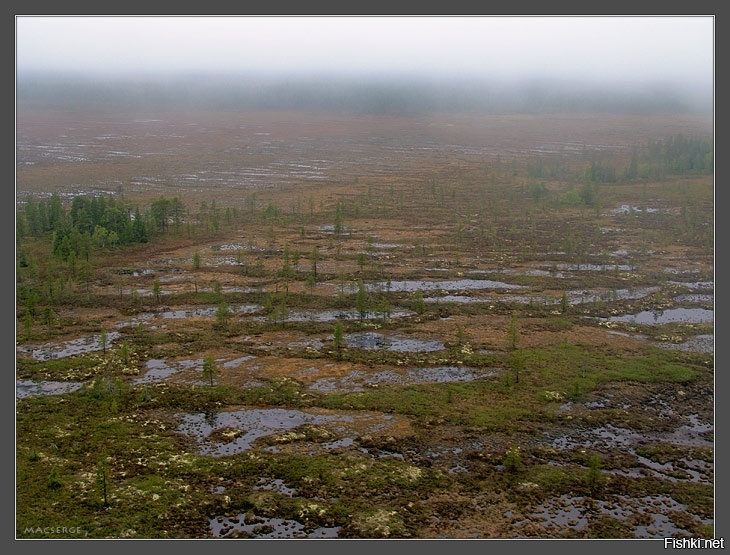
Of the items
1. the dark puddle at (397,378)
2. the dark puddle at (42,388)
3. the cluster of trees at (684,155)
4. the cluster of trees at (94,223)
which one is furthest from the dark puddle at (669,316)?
the cluster of trees at (684,155)

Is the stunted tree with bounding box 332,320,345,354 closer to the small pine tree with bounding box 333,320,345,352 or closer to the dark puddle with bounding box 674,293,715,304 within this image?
the small pine tree with bounding box 333,320,345,352

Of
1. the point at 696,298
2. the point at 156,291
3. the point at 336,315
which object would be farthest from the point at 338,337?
the point at 696,298

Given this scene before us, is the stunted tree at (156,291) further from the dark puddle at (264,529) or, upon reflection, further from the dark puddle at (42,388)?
the dark puddle at (264,529)

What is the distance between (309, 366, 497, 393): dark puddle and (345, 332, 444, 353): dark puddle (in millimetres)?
2261

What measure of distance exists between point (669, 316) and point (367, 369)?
55.0ft

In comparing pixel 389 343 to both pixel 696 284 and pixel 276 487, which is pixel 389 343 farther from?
pixel 696 284

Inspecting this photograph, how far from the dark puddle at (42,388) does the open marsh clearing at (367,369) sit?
0.44 ft

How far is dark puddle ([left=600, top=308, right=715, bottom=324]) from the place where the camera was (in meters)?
32.8

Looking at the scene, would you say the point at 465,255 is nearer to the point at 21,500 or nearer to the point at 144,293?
the point at 144,293

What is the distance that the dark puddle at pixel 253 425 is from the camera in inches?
814

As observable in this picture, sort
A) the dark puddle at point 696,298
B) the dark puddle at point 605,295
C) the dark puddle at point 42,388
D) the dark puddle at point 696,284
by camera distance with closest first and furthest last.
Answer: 1. the dark puddle at point 42,388
2. the dark puddle at point 696,298
3. the dark puddle at point 605,295
4. the dark puddle at point 696,284

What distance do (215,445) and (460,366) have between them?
1076cm

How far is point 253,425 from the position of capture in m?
22.0

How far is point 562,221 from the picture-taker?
2271 inches
